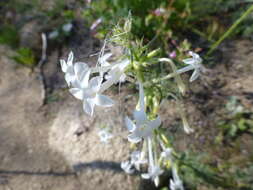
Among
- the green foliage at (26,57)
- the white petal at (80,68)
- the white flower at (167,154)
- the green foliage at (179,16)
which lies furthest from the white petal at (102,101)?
the green foliage at (26,57)

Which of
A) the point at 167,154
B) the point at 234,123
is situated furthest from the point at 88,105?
the point at 234,123

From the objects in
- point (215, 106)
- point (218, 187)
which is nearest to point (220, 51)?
point (215, 106)

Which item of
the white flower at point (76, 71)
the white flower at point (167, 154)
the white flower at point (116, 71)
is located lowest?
the white flower at point (167, 154)

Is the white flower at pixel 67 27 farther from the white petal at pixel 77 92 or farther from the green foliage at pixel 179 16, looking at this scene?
the white petal at pixel 77 92

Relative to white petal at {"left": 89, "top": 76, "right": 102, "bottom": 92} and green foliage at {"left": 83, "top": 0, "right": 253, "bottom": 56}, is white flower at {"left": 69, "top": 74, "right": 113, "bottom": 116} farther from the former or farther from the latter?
green foliage at {"left": 83, "top": 0, "right": 253, "bottom": 56}

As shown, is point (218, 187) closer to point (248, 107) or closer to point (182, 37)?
point (248, 107)

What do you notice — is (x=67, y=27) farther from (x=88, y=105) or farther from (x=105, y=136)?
(x=88, y=105)
